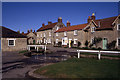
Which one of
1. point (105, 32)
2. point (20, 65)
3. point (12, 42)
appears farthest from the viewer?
point (105, 32)

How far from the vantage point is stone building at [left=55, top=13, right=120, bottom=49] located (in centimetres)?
2577

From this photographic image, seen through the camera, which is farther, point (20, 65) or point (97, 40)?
point (97, 40)

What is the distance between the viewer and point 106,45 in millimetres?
27188

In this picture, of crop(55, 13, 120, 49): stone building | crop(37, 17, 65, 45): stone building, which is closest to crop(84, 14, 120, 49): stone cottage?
crop(55, 13, 120, 49): stone building

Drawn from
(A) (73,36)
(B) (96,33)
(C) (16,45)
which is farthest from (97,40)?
(C) (16,45)

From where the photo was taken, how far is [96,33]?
29.5 meters

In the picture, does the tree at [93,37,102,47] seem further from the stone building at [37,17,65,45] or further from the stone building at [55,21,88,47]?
the stone building at [37,17,65,45]

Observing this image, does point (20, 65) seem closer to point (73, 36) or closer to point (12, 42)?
point (12, 42)

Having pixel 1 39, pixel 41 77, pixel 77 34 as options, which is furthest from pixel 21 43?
pixel 41 77

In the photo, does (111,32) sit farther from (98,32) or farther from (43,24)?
(43,24)

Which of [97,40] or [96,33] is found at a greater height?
[96,33]

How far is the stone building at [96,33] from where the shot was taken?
2577cm

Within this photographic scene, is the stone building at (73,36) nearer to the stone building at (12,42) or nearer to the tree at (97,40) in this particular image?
the tree at (97,40)

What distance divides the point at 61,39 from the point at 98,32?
1502 cm
